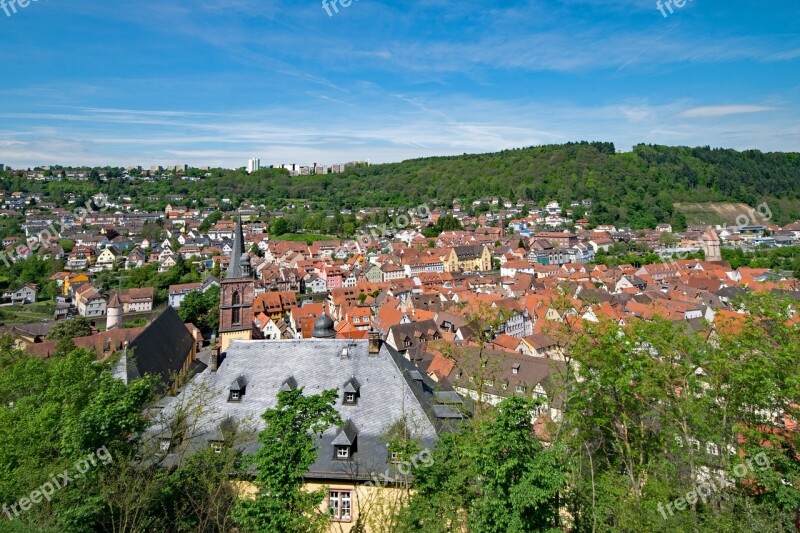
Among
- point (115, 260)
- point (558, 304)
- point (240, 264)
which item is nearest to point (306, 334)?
point (240, 264)

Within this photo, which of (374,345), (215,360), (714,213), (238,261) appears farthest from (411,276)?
(714,213)

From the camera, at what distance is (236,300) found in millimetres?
28078

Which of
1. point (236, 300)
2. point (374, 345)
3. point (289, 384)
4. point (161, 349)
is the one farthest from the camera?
point (161, 349)

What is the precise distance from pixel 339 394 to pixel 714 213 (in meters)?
199

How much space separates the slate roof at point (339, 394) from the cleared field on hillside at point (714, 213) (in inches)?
7001

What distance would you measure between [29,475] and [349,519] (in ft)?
28.7

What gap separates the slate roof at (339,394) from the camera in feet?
51.9

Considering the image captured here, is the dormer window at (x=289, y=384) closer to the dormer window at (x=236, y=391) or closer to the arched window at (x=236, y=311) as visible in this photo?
the dormer window at (x=236, y=391)

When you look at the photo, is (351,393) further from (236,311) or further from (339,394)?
(236,311)

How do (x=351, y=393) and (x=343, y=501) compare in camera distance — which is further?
(x=351, y=393)

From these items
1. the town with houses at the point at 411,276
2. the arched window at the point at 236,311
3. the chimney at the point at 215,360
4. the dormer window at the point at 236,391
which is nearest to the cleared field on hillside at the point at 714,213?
the town with houses at the point at 411,276

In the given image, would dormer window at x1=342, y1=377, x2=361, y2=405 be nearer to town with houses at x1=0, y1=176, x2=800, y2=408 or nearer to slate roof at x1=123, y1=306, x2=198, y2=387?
town with houses at x1=0, y1=176, x2=800, y2=408

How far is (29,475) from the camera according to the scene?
37.8ft

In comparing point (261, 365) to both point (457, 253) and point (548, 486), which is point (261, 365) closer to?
point (548, 486)
